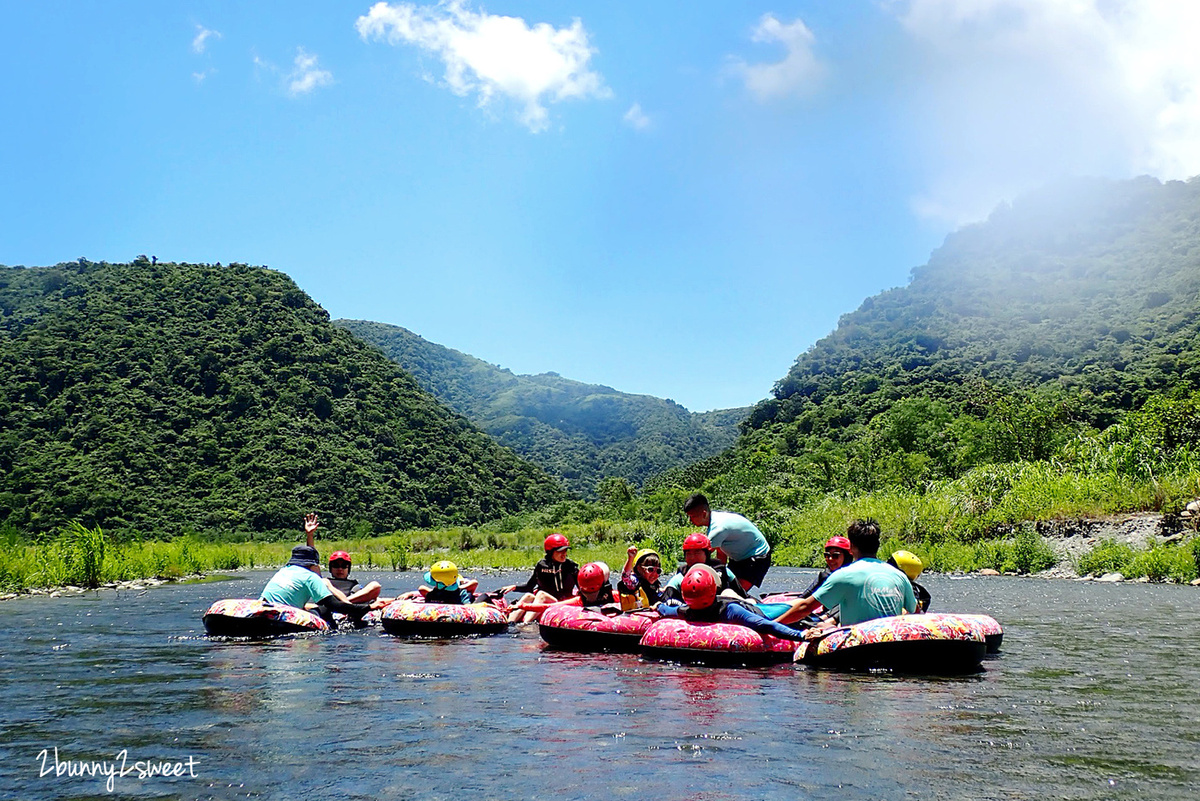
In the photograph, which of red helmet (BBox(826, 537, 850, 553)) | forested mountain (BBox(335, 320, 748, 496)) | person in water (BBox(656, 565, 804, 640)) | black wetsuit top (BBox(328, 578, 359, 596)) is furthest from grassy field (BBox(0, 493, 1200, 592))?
forested mountain (BBox(335, 320, 748, 496))

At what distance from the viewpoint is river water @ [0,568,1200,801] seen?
5352 millimetres

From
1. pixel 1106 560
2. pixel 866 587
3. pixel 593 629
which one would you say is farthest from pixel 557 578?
pixel 1106 560

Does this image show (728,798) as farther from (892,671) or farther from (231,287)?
(231,287)

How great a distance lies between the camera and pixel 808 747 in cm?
622

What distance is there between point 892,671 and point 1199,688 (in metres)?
2.70

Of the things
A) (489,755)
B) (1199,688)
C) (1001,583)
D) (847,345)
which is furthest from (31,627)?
(847,345)

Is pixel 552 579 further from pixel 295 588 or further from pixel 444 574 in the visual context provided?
pixel 295 588

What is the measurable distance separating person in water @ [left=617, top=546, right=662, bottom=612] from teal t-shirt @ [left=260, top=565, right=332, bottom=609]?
456 centimetres

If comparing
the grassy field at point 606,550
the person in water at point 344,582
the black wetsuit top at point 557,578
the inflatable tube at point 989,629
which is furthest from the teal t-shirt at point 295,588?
the grassy field at point 606,550

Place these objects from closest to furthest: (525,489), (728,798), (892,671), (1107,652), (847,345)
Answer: (728,798)
(892,671)
(1107,652)
(525,489)
(847,345)

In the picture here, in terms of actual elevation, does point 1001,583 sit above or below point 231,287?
below

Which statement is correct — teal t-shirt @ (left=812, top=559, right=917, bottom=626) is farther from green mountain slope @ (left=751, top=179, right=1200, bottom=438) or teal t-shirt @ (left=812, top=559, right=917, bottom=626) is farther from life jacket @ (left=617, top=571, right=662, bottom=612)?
green mountain slope @ (left=751, top=179, right=1200, bottom=438)

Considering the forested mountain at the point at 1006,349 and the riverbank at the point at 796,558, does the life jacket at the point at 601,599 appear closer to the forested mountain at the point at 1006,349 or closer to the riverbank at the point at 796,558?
the riverbank at the point at 796,558

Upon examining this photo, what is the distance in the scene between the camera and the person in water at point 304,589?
13.0m
